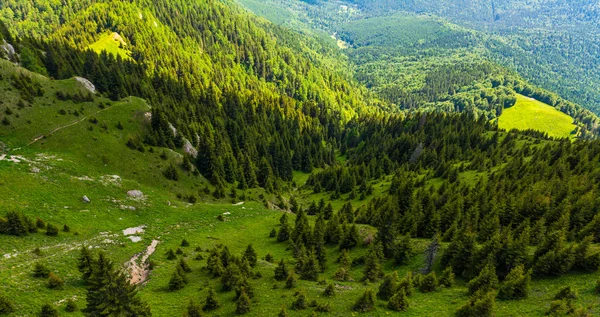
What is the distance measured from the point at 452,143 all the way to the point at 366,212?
313 feet

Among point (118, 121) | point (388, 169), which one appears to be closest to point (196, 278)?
point (118, 121)

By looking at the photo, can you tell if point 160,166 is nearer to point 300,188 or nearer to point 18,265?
point 18,265

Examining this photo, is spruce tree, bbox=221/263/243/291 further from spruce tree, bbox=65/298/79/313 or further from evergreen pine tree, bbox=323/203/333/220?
evergreen pine tree, bbox=323/203/333/220

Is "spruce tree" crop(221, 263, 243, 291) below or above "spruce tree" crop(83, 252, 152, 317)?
below

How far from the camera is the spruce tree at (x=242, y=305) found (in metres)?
37.2

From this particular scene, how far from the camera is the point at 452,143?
158 meters

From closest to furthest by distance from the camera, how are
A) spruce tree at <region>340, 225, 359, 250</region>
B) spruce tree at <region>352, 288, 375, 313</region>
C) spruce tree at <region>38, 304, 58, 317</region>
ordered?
spruce tree at <region>38, 304, 58, 317</region> → spruce tree at <region>352, 288, 375, 313</region> → spruce tree at <region>340, 225, 359, 250</region>

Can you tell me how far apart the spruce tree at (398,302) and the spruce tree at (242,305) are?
18.4 m

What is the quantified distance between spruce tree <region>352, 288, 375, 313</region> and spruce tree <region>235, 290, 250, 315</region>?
45.3 feet

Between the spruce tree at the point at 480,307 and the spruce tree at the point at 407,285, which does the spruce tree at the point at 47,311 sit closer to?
the spruce tree at the point at 407,285

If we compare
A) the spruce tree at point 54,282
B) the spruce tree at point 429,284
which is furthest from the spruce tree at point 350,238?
the spruce tree at point 54,282

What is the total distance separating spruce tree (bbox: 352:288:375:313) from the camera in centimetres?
3672

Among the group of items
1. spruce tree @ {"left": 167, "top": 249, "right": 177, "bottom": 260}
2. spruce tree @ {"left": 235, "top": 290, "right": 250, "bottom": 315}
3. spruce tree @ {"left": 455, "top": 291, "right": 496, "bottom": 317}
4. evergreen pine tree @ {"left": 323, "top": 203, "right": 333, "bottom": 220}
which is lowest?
evergreen pine tree @ {"left": 323, "top": 203, "right": 333, "bottom": 220}

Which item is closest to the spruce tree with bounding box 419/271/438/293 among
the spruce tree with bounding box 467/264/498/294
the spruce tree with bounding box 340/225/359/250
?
the spruce tree with bounding box 467/264/498/294
